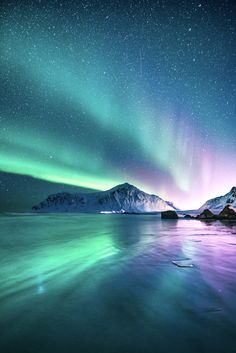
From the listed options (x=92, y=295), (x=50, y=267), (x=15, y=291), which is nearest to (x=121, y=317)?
(x=92, y=295)

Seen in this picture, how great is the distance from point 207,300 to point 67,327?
320 cm

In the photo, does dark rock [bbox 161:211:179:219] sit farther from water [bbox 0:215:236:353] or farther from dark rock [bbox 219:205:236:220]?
water [bbox 0:215:236:353]

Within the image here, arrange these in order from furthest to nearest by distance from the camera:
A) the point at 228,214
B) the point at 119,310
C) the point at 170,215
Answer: the point at 170,215 < the point at 228,214 < the point at 119,310

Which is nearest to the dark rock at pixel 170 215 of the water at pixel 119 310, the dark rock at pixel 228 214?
the dark rock at pixel 228 214

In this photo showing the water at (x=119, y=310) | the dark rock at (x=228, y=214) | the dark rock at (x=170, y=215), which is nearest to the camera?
the water at (x=119, y=310)

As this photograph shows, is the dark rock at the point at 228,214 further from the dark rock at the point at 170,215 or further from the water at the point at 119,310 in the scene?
the water at the point at 119,310

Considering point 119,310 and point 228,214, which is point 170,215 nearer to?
point 228,214

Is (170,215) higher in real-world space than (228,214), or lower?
lower

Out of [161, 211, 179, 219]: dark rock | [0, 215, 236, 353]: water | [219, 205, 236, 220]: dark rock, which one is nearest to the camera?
[0, 215, 236, 353]: water

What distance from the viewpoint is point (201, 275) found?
7.96 meters

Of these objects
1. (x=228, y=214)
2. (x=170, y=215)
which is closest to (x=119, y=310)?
(x=228, y=214)

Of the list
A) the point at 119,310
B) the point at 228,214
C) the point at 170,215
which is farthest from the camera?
the point at 170,215

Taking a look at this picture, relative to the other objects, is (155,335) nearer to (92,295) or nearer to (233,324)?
(233,324)

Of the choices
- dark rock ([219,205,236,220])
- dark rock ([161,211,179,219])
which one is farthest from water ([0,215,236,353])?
dark rock ([161,211,179,219])
